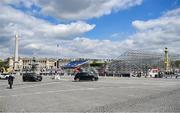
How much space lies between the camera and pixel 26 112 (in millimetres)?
13977

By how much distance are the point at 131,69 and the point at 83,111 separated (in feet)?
282

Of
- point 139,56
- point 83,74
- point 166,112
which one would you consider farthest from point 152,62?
point 166,112

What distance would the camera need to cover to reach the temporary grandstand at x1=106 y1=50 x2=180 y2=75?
101887 millimetres

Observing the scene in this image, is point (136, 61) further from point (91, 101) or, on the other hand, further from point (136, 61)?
point (91, 101)

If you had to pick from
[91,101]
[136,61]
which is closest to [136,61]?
[136,61]

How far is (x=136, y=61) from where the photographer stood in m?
117

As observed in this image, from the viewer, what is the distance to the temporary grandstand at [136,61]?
102m


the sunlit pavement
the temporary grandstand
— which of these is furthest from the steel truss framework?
the sunlit pavement

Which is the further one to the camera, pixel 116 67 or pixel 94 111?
pixel 116 67

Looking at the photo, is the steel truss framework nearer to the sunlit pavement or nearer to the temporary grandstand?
the temporary grandstand

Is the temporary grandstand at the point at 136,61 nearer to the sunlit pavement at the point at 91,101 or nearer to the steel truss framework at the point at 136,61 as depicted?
the steel truss framework at the point at 136,61

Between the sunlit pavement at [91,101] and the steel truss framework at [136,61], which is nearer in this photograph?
the sunlit pavement at [91,101]

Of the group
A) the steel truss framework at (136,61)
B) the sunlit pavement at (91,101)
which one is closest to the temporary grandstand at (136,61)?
the steel truss framework at (136,61)

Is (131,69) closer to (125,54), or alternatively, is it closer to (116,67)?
(116,67)
